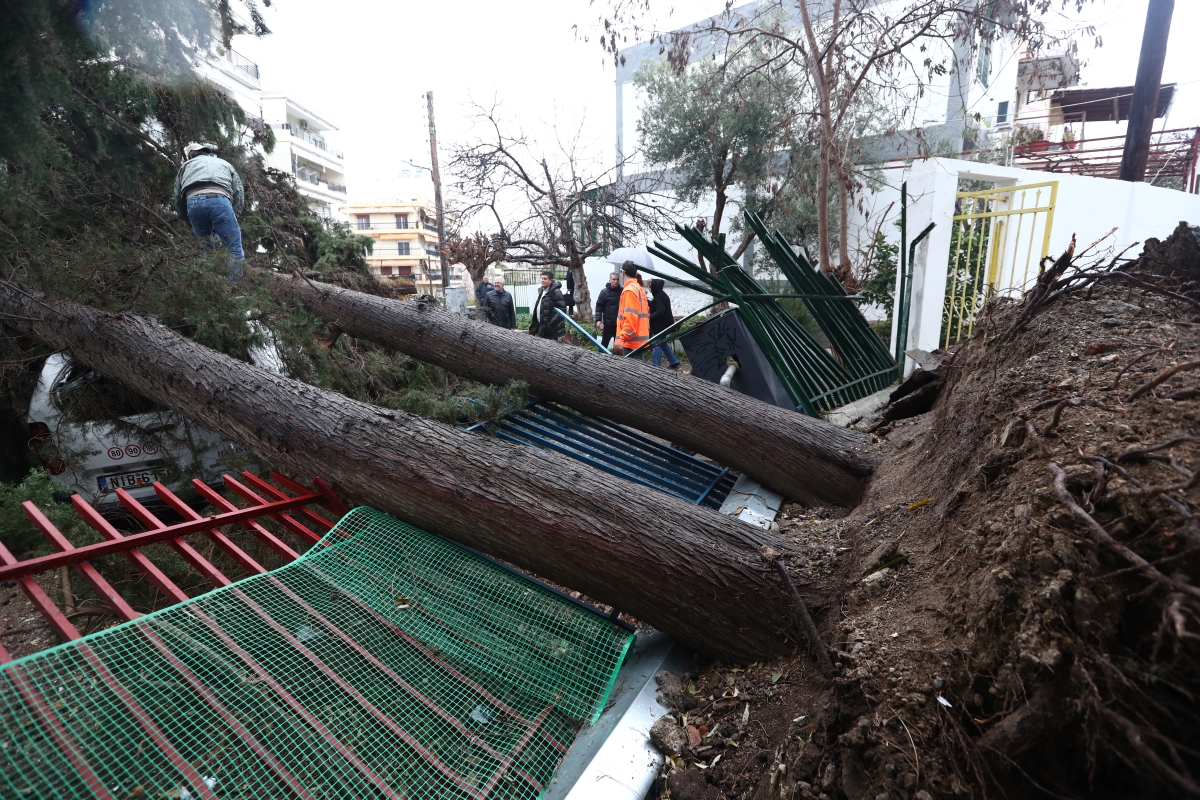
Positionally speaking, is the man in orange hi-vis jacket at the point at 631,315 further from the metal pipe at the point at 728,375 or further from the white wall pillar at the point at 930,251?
the white wall pillar at the point at 930,251

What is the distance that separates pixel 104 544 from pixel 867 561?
113 inches

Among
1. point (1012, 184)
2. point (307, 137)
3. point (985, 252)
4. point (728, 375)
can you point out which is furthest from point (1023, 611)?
point (307, 137)

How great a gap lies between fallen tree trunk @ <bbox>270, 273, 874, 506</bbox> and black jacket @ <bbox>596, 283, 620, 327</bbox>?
14.1ft

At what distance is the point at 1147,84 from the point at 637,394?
7315mm

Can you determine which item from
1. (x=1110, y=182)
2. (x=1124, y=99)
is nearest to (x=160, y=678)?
(x=1110, y=182)

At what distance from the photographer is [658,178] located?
17.3 metres

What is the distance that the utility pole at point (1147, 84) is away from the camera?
23.4 feet

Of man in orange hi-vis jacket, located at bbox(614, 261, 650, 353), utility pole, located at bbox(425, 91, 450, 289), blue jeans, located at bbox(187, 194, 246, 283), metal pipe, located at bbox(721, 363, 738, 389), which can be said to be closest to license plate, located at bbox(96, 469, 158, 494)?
blue jeans, located at bbox(187, 194, 246, 283)

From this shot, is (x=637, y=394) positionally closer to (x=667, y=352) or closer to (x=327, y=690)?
(x=327, y=690)

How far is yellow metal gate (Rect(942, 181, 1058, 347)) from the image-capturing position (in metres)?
6.19

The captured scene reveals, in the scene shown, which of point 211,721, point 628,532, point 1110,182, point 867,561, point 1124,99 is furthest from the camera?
point 1124,99

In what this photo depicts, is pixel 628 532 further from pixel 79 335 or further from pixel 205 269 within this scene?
pixel 79 335

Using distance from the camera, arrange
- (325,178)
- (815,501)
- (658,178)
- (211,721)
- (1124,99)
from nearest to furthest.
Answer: (211,721)
(815,501)
(658,178)
(1124,99)
(325,178)

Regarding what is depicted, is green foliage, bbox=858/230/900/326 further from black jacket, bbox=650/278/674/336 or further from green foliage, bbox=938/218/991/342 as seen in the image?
black jacket, bbox=650/278/674/336
